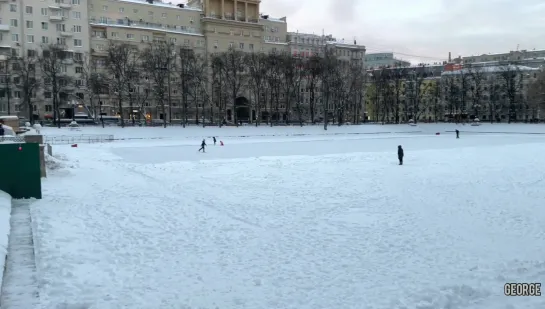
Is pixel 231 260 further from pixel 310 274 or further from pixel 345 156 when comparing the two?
pixel 345 156

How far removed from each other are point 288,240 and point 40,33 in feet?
274

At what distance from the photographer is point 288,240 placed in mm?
11133

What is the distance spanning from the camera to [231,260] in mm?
9484

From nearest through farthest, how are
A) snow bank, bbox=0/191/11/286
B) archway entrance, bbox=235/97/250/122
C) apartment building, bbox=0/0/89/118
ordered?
snow bank, bbox=0/191/11/286 → apartment building, bbox=0/0/89/118 → archway entrance, bbox=235/97/250/122

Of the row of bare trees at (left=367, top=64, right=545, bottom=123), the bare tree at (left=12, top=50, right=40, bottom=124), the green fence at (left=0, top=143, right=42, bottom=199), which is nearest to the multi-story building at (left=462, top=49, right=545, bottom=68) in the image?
the row of bare trees at (left=367, top=64, right=545, bottom=123)

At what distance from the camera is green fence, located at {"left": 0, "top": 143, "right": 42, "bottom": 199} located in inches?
548

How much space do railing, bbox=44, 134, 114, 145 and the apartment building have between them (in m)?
28.0

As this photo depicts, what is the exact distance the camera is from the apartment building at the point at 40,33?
75438 mm

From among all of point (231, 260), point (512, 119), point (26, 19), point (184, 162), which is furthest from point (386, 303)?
point (512, 119)

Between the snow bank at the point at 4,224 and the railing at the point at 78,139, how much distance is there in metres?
38.3

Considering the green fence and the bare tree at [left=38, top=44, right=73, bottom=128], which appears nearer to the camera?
the green fence

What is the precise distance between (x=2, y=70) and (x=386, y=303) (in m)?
79.1

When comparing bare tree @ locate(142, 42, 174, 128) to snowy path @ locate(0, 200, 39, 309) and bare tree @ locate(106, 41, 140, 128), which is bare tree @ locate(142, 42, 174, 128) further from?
snowy path @ locate(0, 200, 39, 309)

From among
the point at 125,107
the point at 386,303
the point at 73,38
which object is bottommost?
the point at 386,303
